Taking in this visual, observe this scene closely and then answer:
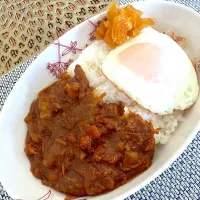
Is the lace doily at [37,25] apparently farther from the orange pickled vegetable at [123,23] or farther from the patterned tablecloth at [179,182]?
the patterned tablecloth at [179,182]

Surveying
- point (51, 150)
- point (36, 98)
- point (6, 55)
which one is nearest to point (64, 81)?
point (36, 98)

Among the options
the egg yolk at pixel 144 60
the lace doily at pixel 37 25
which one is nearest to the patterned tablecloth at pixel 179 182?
the egg yolk at pixel 144 60

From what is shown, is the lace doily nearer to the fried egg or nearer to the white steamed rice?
the white steamed rice

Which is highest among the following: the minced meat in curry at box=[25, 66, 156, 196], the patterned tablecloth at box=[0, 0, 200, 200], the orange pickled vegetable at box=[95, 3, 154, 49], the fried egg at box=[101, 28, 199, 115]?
the orange pickled vegetable at box=[95, 3, 154, 49]

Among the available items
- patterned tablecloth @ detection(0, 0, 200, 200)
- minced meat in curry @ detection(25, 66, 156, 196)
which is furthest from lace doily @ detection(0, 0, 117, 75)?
patterned tablecloth @ detection(0, 0, 200, 200)

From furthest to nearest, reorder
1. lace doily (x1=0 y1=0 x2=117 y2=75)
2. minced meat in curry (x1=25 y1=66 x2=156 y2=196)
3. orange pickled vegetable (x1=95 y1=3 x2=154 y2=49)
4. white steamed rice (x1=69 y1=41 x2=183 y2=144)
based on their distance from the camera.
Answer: lace doily (x1=0 y1=0 x2=117 y2=75) → orange pickled vegetable (x1=95 y1=3 x2=154 y2=49) → white steamed rice (x1=69 y1=41 x2=183 y2=144) → minced meat in curry (x1=25 y1=66 x2=156 y2=196)

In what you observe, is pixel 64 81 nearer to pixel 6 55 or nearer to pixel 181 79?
pixel 181 79

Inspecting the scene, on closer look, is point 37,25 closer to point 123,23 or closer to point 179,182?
point 123,23
